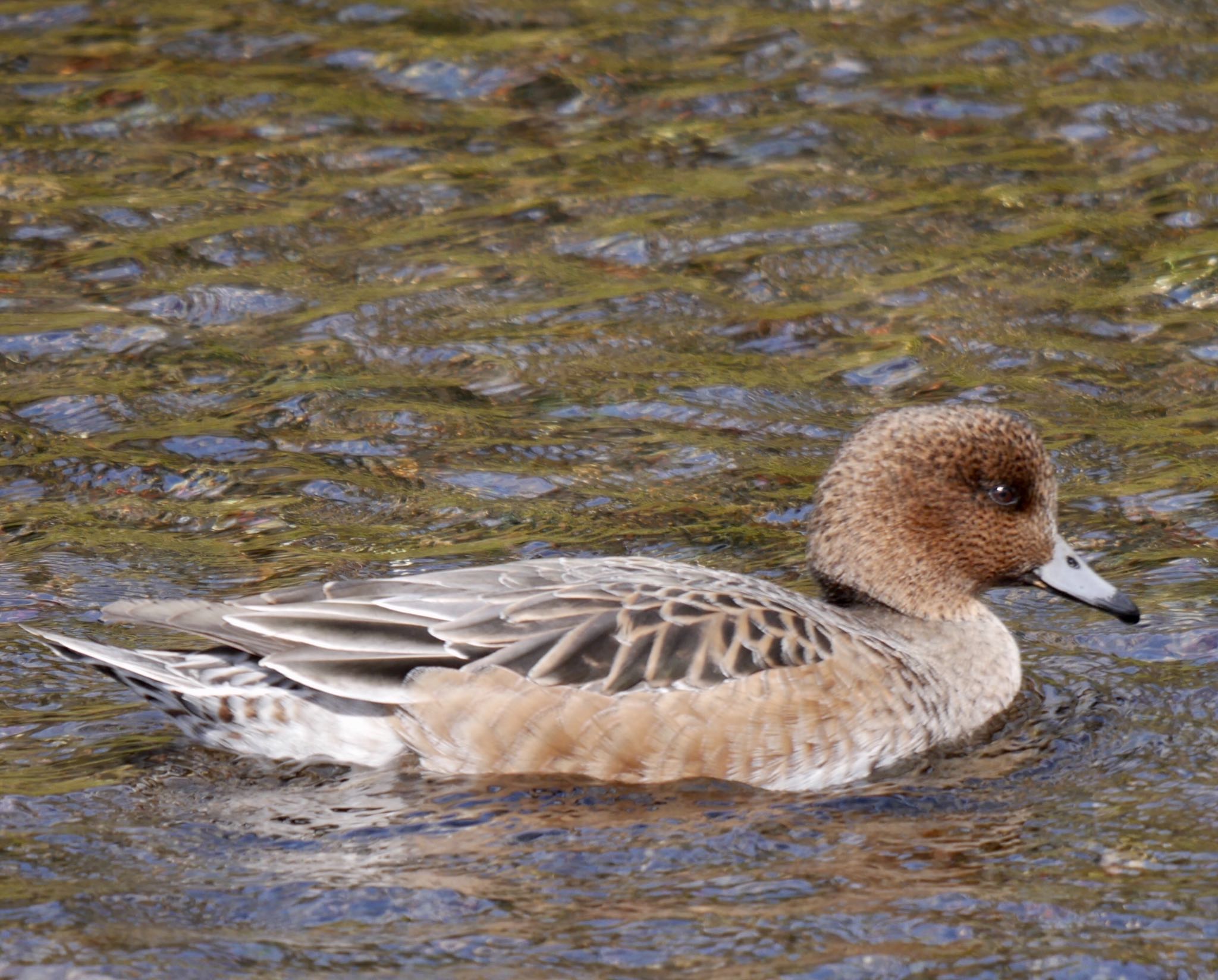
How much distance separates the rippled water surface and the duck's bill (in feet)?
0.93

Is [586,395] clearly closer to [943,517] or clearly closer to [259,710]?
[943,517]

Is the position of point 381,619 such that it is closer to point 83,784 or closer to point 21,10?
point 83,784

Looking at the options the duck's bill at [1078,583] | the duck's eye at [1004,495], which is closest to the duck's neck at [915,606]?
the duck's bill at [1078,583]

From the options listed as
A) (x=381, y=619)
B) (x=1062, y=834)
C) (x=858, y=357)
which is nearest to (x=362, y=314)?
(x=858, y=357)

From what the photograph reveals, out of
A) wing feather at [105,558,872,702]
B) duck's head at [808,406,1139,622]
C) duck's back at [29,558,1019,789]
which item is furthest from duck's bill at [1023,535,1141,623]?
wing feather at [105,558,872,702]

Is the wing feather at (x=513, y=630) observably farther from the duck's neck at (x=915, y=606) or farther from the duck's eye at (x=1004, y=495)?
the duck's eye at (x=1004, y=495)

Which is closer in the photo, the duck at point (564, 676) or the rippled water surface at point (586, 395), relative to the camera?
the rippled water surface at point (586, 395)

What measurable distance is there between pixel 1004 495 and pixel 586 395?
2859 millimetres

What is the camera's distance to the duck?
19.8 ft

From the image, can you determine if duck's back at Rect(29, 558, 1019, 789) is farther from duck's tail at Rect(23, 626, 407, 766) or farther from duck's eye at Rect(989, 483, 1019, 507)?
duck's eye at Rect(989, 483, 1019, 507)

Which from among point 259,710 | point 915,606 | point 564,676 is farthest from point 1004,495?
point 259,710

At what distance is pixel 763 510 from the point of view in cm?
821

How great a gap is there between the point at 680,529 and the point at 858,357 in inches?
76.2

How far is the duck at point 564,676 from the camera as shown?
603 cm
